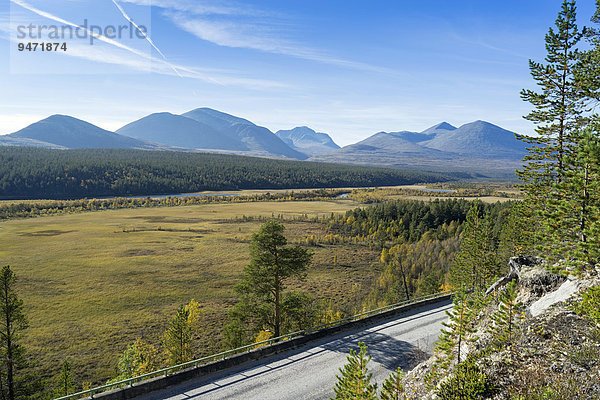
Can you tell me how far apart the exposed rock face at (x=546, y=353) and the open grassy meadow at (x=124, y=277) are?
36.9m

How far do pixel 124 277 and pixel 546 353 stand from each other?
267ft

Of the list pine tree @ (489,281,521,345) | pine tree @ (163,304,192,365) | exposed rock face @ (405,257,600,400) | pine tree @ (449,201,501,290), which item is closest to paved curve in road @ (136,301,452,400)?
exposed rock face @ (405,257,600,400)

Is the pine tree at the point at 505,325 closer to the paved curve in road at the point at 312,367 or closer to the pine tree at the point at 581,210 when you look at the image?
the pine tree at the point at 581,210

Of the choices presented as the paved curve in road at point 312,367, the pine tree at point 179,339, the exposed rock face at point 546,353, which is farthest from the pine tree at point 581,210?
the pine tree at point 179,339

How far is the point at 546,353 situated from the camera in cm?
1327

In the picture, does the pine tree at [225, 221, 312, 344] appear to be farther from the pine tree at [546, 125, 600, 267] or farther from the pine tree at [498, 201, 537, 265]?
the pine tree at [498, 201, 537, 265]

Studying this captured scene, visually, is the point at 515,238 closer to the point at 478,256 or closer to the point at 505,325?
the point at 478,256

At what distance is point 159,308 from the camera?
5831 cm

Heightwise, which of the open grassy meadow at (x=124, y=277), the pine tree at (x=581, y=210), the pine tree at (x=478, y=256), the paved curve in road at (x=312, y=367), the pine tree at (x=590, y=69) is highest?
the pine tree at (x=590, y=69)

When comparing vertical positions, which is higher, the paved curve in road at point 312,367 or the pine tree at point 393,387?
the pine tree at point 393,387

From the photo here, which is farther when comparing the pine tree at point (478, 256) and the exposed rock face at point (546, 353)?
the pine tree at point (478, 256)

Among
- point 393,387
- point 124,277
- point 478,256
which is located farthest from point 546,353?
point 124,277

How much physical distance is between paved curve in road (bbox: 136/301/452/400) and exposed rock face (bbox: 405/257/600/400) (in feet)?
18.0

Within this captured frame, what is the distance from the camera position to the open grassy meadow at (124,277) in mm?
46625
